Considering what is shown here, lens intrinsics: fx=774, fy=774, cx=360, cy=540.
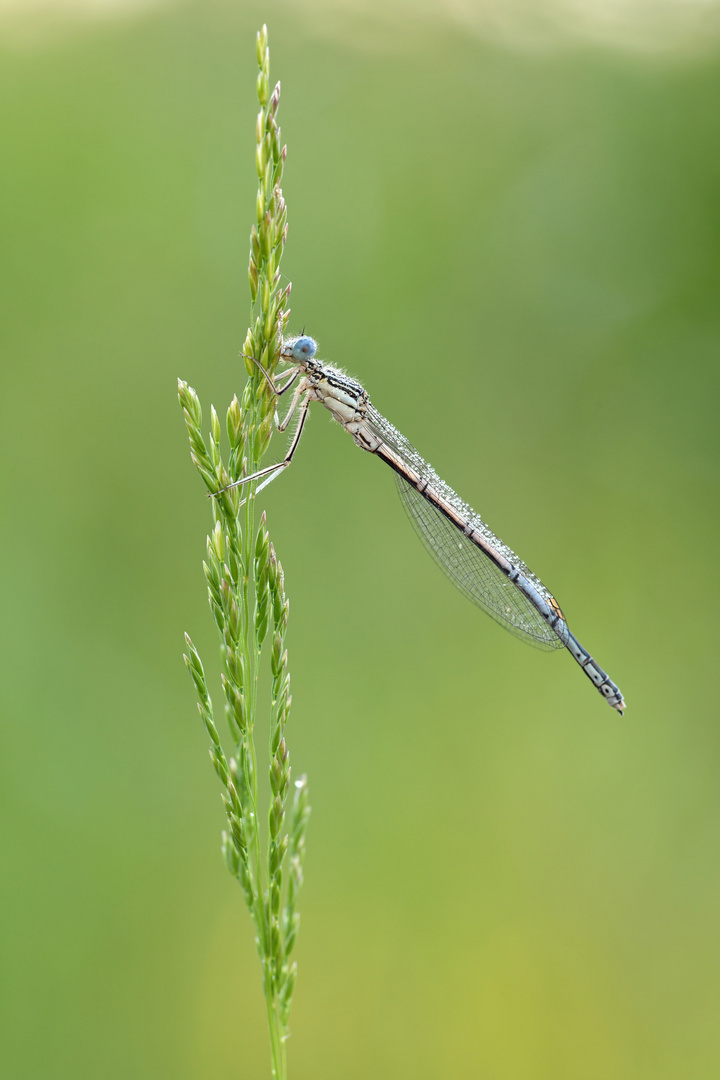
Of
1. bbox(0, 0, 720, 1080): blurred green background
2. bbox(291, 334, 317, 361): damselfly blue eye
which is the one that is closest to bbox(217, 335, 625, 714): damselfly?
bbox(291, 334, 317, 361): damselfly blue eye

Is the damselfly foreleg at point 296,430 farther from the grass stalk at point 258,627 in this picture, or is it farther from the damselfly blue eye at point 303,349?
the grass stalk at point 258,627

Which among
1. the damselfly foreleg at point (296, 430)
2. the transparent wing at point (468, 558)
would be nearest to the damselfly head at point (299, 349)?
the damselfly foreleg at point (296, 430)

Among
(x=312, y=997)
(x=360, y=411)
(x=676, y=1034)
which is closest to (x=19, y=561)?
(x=360, y=411)

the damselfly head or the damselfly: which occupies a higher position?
the damselfly head

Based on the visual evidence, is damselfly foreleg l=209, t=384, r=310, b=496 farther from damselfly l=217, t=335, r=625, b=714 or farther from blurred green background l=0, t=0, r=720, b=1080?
blurred green background l=0, t=0, r=720, b=1080

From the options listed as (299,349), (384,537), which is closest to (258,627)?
(299,349)

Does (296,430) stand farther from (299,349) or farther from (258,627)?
(258,627)
